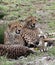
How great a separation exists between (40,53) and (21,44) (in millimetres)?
584

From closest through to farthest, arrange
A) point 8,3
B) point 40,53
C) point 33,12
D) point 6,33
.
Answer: point 40,53 < point 6,33 < point 33,12 < point 8,3

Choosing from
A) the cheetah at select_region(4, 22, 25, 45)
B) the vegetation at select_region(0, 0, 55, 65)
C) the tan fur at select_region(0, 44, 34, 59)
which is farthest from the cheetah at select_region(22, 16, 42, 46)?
the vegetation at select_region(0, 0, 55, 65)

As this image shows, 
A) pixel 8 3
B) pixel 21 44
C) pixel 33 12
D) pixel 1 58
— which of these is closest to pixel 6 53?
pixel 1 58

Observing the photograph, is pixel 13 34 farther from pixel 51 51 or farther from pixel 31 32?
pixel 51 51

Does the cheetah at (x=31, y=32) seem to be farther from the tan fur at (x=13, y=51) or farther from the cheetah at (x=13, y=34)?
the tan fur at (x=13, y=51)

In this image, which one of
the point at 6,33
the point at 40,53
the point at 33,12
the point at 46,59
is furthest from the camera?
the point at 33,12

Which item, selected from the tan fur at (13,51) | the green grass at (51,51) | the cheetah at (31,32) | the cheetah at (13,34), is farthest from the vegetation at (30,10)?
the tan fur at (13,51)

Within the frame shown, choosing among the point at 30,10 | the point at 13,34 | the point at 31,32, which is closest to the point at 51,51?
the point at 31,32

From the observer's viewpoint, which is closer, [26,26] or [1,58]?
[1,58]

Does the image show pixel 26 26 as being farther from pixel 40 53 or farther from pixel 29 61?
pixel 29 61

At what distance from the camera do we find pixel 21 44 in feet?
29.4

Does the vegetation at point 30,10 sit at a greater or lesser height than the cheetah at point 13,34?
lesser

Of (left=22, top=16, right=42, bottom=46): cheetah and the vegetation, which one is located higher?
(left=22, top=16, right=42, bottom=46): cheetah

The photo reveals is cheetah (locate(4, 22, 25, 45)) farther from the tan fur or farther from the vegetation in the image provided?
the vegetation
